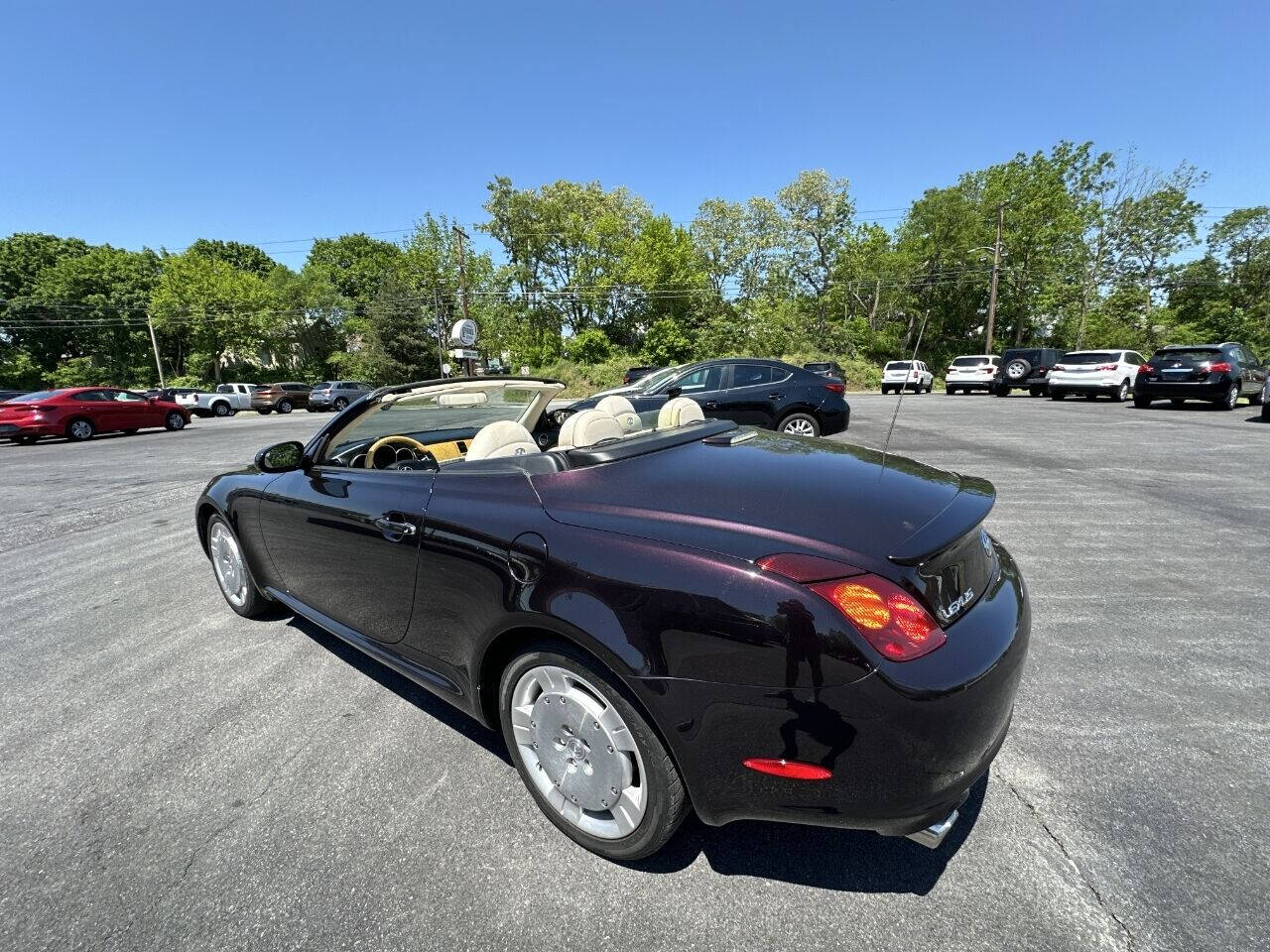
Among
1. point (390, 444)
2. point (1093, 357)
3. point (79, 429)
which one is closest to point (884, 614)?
point (390, 444)

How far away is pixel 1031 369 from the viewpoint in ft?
71.8

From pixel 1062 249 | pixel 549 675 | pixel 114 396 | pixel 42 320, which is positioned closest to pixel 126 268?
pixel 42 320

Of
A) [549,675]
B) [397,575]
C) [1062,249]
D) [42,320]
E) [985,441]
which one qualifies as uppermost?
[1062,249]

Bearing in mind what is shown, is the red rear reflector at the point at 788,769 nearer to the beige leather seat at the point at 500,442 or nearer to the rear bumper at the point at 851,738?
the rear bumper at the point at 851,738

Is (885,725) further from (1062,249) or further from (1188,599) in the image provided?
(1062,249)

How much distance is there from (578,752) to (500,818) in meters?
0.46

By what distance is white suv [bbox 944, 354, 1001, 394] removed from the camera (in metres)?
25.2

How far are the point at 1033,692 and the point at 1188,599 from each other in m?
1.76

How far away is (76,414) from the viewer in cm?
1528

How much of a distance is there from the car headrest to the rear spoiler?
1.25 meters

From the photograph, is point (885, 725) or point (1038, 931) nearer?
point (885, 725)

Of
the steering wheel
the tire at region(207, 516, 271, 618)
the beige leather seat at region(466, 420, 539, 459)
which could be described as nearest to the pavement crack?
the beige leather seat at region(466, 420, 539, 459)

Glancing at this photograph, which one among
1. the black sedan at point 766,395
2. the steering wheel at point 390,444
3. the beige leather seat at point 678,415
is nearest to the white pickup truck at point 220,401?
the black sedan at point 766,395

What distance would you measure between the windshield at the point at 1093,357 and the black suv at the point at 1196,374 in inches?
122
